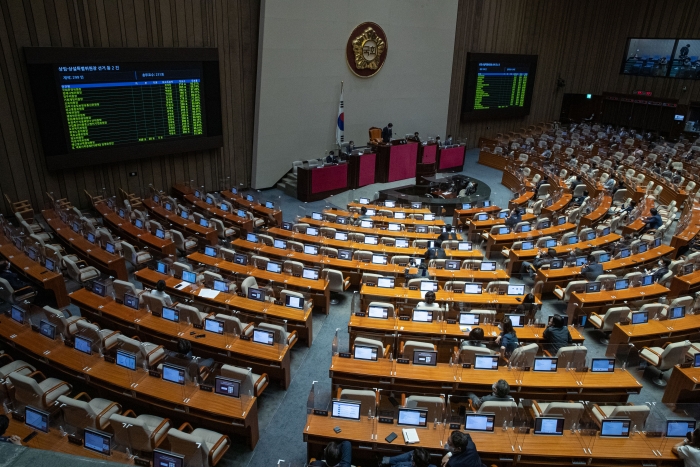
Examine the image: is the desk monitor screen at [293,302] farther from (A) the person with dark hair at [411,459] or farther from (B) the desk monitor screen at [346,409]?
(A) the person with dark hair at [411,459]

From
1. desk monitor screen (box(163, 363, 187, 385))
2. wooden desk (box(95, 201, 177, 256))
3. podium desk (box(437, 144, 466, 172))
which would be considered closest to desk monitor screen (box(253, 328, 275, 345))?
desk monitor screen (box(163, 363, 187, 385))

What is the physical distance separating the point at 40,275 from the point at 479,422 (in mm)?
8185

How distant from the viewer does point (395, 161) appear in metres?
19.0

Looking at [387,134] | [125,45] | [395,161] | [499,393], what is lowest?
[499,393]

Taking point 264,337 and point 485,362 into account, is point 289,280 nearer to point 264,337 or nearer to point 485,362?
point 264,337

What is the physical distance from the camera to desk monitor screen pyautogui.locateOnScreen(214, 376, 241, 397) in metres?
6.07

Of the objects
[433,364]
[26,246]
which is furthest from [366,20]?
[433,364]

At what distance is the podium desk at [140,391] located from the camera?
5977mm

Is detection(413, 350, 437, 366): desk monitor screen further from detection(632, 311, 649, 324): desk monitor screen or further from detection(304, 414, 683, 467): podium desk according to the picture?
detection(632, 311, 649, 324): desk monitor screen

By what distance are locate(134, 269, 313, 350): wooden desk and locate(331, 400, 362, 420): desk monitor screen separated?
8.09ft

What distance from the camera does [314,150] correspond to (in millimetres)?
18547

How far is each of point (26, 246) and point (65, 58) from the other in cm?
529

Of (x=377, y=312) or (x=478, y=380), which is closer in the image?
(x=478, y=380)

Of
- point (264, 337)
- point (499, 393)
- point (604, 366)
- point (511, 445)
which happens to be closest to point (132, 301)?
point (264, 337)
